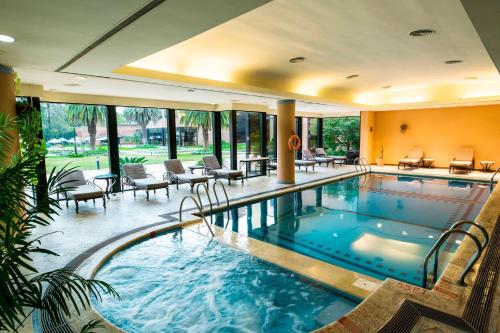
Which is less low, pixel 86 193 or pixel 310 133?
pixel 310 133

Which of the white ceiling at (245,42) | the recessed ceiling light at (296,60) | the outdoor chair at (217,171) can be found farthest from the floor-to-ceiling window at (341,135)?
the recessed ceiling light at (296,60)

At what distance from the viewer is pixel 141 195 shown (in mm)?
8367

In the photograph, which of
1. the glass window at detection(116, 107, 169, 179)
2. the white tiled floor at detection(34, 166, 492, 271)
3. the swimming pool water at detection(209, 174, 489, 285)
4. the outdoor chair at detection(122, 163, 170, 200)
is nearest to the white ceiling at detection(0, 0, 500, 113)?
→ the glass window at detection(116, 107, 169, 179)

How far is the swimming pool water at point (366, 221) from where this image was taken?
4.64m

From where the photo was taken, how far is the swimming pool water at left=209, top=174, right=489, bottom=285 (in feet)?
15.2

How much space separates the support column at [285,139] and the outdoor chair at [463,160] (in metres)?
6.91

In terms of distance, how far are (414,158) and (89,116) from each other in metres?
13.2

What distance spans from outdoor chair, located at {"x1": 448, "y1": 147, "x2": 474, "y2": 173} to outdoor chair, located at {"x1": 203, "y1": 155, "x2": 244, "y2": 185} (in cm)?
850

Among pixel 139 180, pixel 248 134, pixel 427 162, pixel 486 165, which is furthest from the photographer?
pixel 427 162

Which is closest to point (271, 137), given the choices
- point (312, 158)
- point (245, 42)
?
point (312, 158)

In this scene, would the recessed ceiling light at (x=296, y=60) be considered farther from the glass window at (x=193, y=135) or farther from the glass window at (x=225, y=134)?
the glass window at (x=225, y=134)

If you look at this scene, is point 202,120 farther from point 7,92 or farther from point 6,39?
point 6,39

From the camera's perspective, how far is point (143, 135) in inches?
397

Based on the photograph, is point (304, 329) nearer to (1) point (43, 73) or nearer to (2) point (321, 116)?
(1) point (43, 73)
